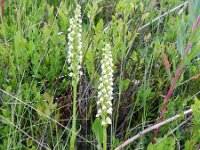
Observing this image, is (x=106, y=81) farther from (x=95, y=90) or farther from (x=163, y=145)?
(x=95, y=90)

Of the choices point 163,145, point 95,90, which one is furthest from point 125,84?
point 163,145

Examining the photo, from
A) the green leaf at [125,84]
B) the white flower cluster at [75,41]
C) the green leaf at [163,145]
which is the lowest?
the green leaf at [163,145]

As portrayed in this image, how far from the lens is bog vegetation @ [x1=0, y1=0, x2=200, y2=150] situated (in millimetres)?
1569

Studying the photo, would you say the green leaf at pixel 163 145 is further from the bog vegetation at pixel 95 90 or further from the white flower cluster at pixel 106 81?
the white flower cluster at pixel 106 81

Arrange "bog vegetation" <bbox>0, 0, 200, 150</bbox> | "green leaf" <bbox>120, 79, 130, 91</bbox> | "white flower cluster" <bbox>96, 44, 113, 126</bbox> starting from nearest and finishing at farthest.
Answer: "white flower cluster" <bbox>96, 44, 113, 126</bbox>, "bog vegetation" <bbox>0, 0, 200, 150</bbox>, "green leaf" <bbox>120, 79, 130, 91</bbox>

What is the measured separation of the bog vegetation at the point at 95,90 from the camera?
157 cm

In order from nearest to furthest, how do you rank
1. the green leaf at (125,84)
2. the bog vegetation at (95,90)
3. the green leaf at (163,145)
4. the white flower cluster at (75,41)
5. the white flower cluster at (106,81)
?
the white flower cluster at (106,81), the white flower cluster at (75,41), the green leaf at (163,145), the bog vegetation at (95,90), the green leaf at (125,84)

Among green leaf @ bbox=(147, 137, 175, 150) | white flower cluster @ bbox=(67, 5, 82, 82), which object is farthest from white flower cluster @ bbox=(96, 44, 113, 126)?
green leaf @ bbox=(147, 137, 175, 150)

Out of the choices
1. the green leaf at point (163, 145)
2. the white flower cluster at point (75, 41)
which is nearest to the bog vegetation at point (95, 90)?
the green leaf at point (163, 145)

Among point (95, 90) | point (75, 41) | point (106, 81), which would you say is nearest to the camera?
point (106, 81)

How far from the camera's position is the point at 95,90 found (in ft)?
5.65

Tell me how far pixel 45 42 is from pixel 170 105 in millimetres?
661

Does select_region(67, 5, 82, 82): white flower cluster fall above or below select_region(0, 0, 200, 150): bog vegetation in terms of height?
above

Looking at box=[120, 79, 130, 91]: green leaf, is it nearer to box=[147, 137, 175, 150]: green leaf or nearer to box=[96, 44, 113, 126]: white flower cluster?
box=[147, 137, 175, 150]: green leaf
